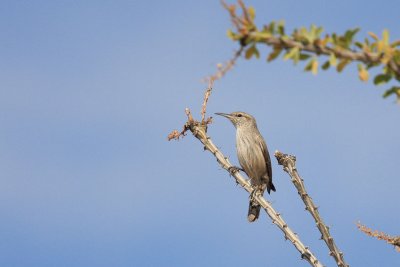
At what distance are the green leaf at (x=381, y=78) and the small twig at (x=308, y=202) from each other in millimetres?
4695

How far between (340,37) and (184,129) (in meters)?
5.60

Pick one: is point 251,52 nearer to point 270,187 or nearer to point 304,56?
point 304,56

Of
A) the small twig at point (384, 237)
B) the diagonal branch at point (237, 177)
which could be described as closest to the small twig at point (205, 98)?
the diagonal branch at point (237, 177)

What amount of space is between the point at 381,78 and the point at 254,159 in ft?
30.6

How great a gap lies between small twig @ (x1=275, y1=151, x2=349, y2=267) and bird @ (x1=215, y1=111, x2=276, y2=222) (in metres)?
3.18

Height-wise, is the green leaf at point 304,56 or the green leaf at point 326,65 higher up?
the green leaf at point 304,56

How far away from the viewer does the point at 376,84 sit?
2938 mm

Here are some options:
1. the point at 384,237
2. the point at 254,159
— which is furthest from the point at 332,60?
the point at 254,159

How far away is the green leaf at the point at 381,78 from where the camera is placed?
2914mm

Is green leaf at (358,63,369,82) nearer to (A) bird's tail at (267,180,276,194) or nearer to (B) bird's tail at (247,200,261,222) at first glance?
(B) bird's tail at (247,200,261,222)

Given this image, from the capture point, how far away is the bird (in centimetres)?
1198

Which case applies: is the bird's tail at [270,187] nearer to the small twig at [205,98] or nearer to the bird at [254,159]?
the bird at [254,159]

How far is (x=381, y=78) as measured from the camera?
2.92 meters

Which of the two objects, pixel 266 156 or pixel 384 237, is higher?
pixel 266 156
